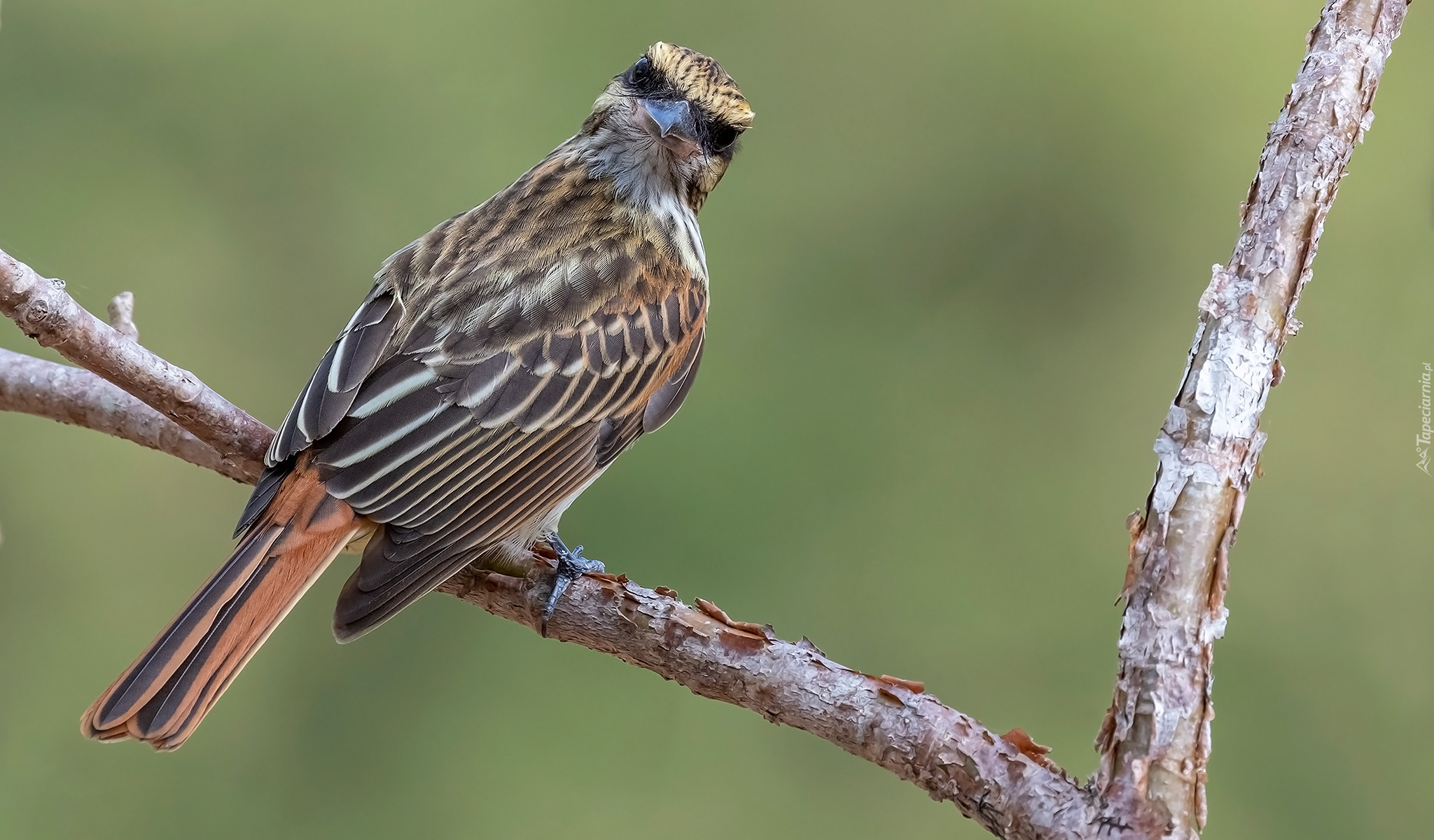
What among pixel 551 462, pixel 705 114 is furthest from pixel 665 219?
pixel 551 462

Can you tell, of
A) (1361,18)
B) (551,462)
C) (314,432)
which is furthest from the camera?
(551,462)

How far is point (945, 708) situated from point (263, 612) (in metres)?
0.94

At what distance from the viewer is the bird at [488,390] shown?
168 cm

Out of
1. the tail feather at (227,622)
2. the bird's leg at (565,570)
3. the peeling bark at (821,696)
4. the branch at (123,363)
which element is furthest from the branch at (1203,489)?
the branch at (123,363)

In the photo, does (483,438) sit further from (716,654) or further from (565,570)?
(716,654)

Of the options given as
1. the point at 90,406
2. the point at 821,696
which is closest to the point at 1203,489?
the point at 821,696

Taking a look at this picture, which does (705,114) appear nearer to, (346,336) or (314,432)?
(346,336)

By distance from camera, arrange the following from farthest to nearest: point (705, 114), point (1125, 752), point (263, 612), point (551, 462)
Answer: point (705, 114) → point (551, 462) → point (263, 612) → point (1125, 752)

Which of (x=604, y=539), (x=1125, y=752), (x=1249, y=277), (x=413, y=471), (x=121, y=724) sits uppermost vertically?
(x=604, y=539)

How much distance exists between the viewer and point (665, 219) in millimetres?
2340

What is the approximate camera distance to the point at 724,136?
2.34 m

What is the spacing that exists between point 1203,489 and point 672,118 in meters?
1.30

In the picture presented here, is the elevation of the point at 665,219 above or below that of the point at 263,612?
above

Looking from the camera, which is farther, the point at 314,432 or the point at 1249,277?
the point at 314,432
